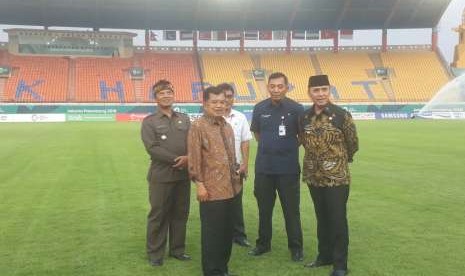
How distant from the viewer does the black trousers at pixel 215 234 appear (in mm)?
5242

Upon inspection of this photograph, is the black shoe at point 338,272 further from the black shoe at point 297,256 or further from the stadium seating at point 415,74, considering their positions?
the stadium seating at point 415,74

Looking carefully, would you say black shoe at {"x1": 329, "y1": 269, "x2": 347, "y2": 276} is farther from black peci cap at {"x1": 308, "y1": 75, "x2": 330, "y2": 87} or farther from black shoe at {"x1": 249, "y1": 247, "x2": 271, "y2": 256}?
black peci cap at {"x1": 308, "y1": 75, "x2": 330, "y2": 87}

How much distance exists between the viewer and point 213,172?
5.18 metres

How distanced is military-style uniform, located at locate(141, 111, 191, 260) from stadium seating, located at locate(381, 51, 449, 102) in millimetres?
48068

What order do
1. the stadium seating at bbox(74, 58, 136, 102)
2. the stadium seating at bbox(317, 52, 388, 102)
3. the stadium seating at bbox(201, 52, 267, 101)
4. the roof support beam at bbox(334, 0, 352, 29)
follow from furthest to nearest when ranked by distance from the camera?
the stadium seating at bbox(201, 52, 267, 101) → the stadium seating at bbox(317, 52, 388, 102) → the stadium seating at bbox(74, 58, 136, 102) → the roof support beam at bbox(334, 0, 352, 29)

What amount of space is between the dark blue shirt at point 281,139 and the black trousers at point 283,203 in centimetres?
12

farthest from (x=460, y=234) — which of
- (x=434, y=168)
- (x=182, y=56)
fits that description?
(x=182, y=56)

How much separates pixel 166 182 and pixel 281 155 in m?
1.37

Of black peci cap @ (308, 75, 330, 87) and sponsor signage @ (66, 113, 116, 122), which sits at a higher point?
sponsor signage @ (66, 113, 116, 122)

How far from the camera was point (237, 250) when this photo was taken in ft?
21.6

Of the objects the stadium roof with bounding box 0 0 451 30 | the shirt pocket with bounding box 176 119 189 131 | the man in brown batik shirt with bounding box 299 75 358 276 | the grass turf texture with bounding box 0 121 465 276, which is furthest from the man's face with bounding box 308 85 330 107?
the stadium roof with bounding box 0 0 451 30

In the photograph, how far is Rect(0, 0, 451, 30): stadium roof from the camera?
46894mm

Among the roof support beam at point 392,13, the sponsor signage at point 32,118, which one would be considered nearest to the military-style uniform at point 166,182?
the sponsor signage at point 32,118

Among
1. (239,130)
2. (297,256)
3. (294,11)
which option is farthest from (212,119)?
(294,11)
